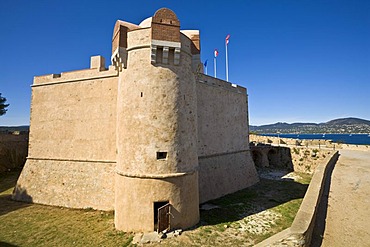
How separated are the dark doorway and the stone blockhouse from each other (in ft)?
0.18

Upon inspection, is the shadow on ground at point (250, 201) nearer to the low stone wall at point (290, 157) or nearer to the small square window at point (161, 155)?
the small square window at point (161, 155)

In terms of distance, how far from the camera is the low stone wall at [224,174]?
15753 mm

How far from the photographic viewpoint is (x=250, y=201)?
1565cm

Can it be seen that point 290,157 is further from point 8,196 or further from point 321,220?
point 8,196

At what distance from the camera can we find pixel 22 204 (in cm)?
1567

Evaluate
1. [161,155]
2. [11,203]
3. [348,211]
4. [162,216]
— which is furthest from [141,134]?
[11,203]

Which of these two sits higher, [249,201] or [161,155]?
[161,155]

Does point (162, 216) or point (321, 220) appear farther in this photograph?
point (162, 216)

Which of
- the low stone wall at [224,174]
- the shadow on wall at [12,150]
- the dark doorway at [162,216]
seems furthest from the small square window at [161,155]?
the shadow on wall at [12,150]

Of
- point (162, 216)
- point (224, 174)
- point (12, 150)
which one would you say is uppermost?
point (12, 150)

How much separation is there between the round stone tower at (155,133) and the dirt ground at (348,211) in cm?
638

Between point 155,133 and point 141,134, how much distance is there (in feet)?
2.49

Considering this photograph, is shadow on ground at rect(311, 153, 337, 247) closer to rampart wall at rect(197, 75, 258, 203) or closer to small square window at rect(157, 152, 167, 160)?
small square window at rect(157, 152, 167, 160)

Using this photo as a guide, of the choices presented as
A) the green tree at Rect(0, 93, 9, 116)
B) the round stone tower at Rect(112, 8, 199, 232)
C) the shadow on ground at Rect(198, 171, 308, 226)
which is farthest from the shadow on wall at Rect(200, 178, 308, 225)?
the green tree at Rect(0, 93, 9, 116)
